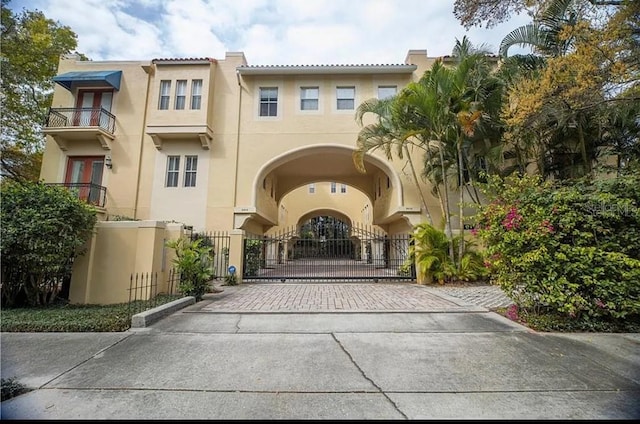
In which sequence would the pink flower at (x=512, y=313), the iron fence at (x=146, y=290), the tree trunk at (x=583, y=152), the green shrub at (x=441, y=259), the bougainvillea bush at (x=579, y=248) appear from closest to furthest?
the bougainvillea bush at (x=579, y=248) → the pink flower at (x=512, y=313) → the iron fence at (x=146, y=290) → the green shrub at (x=441, y=259) → the tree trunk at (x=583, y=152)

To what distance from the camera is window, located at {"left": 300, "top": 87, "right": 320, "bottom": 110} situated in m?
14.2

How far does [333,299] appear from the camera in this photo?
25.0ft

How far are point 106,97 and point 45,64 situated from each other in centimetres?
242

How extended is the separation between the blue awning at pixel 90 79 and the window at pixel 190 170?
5.03 metres

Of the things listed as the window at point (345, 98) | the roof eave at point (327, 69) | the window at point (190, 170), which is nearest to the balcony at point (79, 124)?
the window at point (190, 170)

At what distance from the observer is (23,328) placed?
16.1ft

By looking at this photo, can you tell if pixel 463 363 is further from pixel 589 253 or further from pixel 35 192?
pixel 35 192

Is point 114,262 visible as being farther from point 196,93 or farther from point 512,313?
point 196,93

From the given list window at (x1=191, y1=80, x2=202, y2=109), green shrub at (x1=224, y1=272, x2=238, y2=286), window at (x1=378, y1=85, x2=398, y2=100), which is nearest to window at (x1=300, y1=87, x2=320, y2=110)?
window at (x1=378, y1=85, x2=398, y2=100)

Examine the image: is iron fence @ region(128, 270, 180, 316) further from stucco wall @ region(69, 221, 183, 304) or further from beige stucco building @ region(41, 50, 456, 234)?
beige stucco building @ region(41, 50, 456, 234)

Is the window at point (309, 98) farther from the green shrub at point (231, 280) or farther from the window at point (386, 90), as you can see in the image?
the green shrub at point (231, 280)

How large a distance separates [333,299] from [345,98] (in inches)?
399

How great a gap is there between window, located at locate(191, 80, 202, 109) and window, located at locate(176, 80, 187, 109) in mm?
375

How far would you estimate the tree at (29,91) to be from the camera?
10.3 m
